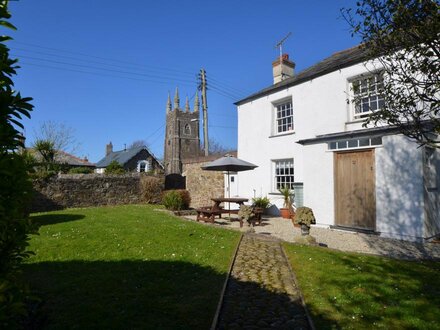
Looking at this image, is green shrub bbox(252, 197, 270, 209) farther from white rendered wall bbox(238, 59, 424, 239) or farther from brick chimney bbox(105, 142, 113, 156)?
brick chimney bbox(105, 142, 113, 156)

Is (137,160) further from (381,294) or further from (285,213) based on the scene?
(381,294)

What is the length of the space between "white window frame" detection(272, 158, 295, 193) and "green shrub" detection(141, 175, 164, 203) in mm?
8375

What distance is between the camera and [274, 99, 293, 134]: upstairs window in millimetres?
15758

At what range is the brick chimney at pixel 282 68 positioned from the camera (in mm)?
18625

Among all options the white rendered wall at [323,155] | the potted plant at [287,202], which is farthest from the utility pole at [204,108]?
the potted plant at [287,202]

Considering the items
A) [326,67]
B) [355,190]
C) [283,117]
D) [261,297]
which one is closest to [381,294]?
[261,297]

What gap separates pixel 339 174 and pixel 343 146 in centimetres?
106

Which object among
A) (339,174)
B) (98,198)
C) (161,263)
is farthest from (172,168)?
Result: (161,263)

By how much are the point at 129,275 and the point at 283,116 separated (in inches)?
497

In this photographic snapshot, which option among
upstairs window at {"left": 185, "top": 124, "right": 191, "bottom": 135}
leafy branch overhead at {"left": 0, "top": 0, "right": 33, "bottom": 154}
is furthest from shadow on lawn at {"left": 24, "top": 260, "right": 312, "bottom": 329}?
upstairs window at {"left": 185, "top": 124, "right": 191, "bottom": 135}

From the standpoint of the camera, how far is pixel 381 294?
496 centimetres

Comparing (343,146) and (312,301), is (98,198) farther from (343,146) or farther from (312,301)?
(312,301)

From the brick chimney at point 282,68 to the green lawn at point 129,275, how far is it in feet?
40.0

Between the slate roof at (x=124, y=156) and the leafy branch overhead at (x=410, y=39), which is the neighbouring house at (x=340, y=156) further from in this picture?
the slate roof at (x=124, y=156)
